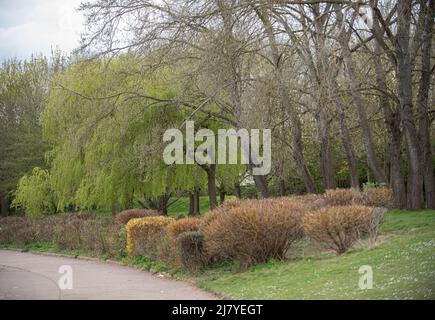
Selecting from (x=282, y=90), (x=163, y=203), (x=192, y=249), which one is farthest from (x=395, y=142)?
(x=163, y=203)

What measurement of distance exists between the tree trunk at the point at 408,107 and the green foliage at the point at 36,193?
71.4 ft

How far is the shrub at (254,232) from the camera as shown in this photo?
39.8ft

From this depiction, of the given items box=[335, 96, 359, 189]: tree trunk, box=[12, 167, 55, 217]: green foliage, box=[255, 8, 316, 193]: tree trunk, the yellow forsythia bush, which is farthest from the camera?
box=[12, 167, 55, 217]: green foliage

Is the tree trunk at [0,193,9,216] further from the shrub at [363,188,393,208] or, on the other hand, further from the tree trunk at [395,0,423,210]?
the tree trunk at [395,0,423,210]

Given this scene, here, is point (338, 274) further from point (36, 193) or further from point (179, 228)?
point (36, 193)

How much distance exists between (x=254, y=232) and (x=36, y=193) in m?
24.5

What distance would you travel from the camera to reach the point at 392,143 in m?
21.5

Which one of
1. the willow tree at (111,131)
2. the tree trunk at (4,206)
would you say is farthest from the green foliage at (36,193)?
the tree trunk at (4,206)

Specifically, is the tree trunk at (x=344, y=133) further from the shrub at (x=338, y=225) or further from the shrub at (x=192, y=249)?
the shrub at (x=192, y=249)

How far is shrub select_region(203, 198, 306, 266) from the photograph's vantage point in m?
12.1

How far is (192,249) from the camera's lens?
13.5m

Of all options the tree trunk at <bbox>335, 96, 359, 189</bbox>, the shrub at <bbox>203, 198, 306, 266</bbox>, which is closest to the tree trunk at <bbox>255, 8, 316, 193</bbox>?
the tree trunk at <bbox>335, 96, 359, 189</bbox>

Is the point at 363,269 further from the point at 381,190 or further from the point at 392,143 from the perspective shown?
the point at 392,143

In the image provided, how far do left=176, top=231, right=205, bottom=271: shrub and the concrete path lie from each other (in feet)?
2.19
